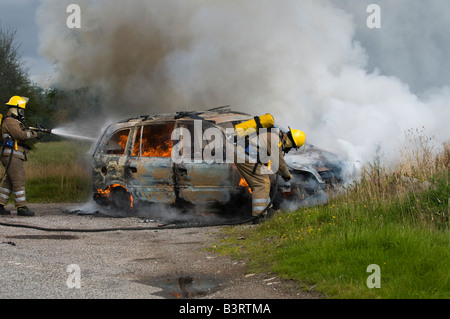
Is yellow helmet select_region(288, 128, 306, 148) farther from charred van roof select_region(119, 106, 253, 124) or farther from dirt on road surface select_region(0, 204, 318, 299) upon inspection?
dirt on road surface select_region(0, 204, 318, 299)

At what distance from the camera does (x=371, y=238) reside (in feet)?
17.4

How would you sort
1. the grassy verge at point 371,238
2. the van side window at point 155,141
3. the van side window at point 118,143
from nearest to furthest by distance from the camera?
the grassy verge at point 371,238, the van side window at point 155,141, the van side window at point 118,143

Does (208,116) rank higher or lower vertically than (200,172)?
higher

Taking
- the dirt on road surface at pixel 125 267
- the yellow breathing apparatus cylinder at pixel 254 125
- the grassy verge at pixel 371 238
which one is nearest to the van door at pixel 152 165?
the dirt on road surface at pixel 125 267

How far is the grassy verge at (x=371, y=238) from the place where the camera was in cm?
440

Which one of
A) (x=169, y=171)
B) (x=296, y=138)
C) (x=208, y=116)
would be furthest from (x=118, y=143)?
(x=296, y=138)

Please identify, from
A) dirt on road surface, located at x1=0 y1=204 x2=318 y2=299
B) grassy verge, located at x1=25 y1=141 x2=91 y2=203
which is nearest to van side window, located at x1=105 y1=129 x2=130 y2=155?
dirt on road surface, located at x1=0 y1=204 x2=318 y2=299

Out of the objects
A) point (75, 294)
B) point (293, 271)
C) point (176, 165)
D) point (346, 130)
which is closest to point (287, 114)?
point (346, 130)

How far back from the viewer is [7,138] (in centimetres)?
968

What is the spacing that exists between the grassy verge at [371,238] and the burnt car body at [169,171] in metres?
0.64

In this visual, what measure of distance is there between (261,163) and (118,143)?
3092 millimetres
